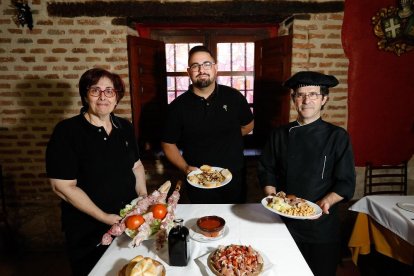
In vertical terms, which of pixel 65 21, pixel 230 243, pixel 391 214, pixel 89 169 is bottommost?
pixel 391 214

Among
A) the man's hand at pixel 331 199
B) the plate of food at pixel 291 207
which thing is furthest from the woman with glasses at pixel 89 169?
the man's hand at pixel 331 199

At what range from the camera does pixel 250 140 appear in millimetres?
4559

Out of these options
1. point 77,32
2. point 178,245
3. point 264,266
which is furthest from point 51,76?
point 264,266

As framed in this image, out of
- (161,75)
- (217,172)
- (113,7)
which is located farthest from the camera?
(161,75)

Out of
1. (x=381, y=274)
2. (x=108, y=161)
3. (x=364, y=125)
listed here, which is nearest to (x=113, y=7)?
(x=108, y=161)

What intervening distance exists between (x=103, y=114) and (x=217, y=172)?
0.98 m

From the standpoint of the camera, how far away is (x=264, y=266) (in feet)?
5.02

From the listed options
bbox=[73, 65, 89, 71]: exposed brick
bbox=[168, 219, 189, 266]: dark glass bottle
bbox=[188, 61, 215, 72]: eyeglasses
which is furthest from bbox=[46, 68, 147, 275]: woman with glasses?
bbox=[73, 65, 89, 71]: exposed brick

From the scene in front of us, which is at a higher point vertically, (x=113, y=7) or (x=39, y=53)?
(x=113, y=7)

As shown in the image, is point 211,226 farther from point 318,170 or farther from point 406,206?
point 406,206

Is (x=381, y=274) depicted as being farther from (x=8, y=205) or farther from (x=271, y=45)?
(x=8, y=205)

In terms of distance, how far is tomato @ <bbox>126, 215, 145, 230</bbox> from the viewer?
56.1 inches

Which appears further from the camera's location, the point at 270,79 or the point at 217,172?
the point at 270,79

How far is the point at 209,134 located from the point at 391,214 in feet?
5.65
